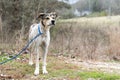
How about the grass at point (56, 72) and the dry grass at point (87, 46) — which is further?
the dry grass at point (87, 46)

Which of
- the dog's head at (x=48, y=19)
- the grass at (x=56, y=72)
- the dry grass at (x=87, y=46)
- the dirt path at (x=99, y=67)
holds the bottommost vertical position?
the dirt path at (x=99, y=67)

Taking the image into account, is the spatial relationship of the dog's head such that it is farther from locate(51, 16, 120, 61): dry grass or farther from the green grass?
locate(51, 16, 120, 61): dry grass

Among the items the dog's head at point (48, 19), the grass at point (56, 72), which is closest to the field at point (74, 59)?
the grass at point (56, 72)

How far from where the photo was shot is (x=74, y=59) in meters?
11.2

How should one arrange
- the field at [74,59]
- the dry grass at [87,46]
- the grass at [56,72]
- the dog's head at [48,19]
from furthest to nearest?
the dry grass at [87,46] < the field at [74,59] < the grass at [56,72] < the dog's head at [48,19]

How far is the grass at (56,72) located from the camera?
7.65 metres

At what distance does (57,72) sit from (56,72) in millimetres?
24

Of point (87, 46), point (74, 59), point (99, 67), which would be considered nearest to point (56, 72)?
point (99, 67)

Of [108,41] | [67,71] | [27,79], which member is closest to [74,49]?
[108,41]

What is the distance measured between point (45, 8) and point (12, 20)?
91.1 inches

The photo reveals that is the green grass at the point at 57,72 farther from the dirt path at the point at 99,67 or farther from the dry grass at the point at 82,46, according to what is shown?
the dry grass at the point at 82,46

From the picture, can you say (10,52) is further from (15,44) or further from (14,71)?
(14,71)

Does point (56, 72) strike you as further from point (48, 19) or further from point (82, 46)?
point (82, 46)

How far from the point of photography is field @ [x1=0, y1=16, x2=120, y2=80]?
7801mm
